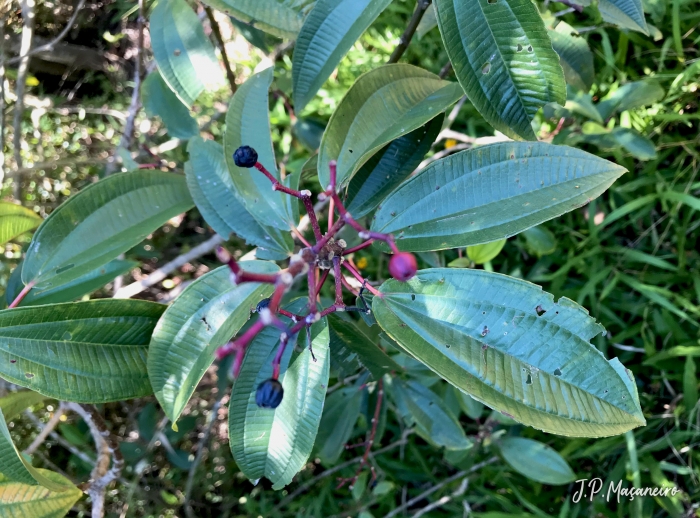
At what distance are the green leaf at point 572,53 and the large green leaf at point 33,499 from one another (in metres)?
1.51

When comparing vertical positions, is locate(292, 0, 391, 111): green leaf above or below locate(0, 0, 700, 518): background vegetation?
above

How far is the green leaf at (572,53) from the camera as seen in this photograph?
1.27m

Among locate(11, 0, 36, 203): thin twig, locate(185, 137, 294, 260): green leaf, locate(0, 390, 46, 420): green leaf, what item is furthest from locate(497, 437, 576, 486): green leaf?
locate(11, 0, 36, 203): thin twig

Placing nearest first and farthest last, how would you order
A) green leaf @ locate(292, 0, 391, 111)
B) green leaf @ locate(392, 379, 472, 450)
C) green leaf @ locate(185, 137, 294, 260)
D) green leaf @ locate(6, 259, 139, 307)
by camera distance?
green leaf @ locate(292, 0, 391, 111), green leaf @ locate(185, 137, 294, 260), green leaf @ locate(6, 259, 139, 307), green leaf @ locate(392, 379, 472, 450)

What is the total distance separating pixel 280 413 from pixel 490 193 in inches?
19.0

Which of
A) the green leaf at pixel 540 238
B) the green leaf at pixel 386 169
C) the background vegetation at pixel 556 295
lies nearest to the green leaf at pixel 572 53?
the background vegetation at pixel 556 295

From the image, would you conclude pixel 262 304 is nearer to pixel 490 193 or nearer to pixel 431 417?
pixel 490 193

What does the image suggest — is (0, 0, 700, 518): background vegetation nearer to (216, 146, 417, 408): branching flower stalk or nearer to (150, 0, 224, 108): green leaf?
(150, 0, 224, 108): green leaf

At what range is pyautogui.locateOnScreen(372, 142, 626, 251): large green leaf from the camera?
0.69 metres

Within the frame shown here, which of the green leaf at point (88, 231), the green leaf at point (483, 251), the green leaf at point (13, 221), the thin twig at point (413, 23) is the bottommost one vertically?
the green leaf at point (483, 251)

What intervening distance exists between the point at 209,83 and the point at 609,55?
1377 millimetres

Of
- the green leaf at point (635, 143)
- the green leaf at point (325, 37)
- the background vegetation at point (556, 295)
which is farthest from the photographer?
the background vegetation at point (556, 295)

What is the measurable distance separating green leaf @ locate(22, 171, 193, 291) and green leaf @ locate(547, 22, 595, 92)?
1.08 metres

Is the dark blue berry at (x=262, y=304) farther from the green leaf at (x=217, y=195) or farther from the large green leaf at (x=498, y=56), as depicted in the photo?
the large green leaf at (x=498, y=56)
